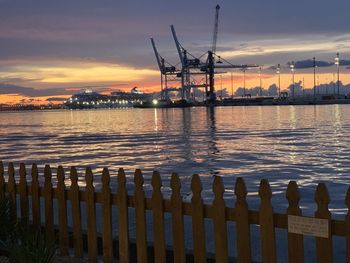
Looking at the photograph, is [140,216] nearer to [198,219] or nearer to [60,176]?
[198,219]

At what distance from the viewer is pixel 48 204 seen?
6113 millimetres

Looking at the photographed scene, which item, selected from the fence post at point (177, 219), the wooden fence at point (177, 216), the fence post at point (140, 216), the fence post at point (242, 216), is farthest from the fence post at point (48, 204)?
the fence post at point (242, 216)

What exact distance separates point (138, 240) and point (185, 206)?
0.81 metres

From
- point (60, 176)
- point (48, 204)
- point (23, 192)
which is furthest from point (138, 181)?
point (23, 192)

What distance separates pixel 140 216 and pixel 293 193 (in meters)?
1.70

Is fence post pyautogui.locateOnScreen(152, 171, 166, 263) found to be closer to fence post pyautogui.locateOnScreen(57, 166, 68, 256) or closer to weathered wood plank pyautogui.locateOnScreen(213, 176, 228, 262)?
weathered wood plank pyautogui.locateOnScreen(213, 176, 228, 262)

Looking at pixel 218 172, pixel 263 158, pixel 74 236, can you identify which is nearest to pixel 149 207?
pixel 74 236

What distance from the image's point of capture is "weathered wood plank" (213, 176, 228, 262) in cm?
431

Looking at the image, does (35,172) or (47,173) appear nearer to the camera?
(47,173)

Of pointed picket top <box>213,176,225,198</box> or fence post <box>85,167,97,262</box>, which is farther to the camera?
fence post <box>85,167,97,262</box>

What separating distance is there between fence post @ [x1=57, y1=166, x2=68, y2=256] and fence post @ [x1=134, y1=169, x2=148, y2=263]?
120 cm

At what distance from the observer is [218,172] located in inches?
607

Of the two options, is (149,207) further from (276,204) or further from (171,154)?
(171,154)

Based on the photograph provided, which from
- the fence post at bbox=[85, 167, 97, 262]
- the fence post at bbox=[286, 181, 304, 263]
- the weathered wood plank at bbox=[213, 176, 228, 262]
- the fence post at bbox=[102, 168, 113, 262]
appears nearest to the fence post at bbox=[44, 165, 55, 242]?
the fence post at bbox=[85, 167, 97, 262]
